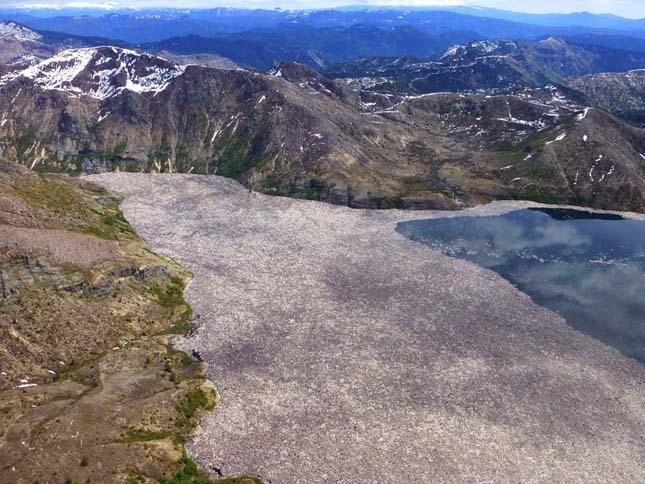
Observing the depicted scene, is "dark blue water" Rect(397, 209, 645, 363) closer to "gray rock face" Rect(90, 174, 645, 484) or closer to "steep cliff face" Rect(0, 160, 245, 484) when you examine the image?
"gray rock face" Rect(90, 174, 645, 484)

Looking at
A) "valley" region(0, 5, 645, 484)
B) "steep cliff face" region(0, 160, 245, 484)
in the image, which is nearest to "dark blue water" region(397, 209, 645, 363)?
"valley" region(0, 5, 645, 484)

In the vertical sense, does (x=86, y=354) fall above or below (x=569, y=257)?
below

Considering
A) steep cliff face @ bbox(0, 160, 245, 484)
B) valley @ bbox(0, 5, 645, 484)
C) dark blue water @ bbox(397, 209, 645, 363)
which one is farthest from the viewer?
dark blue water @ bbox(397, 209, 645, 363)

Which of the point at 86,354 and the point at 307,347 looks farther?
the point at 307,347

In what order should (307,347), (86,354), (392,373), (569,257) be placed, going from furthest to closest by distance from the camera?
(569,257) → (307,347) → (392,373) → (86,354)

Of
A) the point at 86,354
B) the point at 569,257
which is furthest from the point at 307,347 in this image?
the point at 569,257

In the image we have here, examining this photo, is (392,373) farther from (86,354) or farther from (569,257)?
(569,257)

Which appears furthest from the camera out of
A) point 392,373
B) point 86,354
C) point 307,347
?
point 307,347
